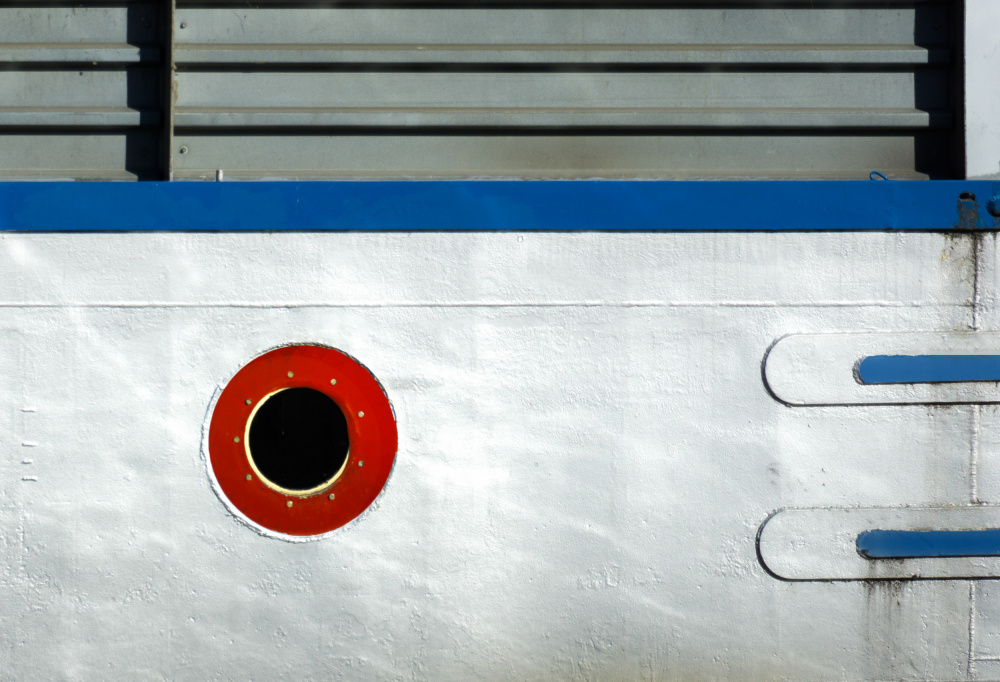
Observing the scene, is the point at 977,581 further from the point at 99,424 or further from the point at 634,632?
the point at 99,424

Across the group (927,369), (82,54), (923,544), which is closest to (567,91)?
(927,369)

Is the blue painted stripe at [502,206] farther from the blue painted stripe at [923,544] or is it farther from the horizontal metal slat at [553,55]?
the blue painted stripe at [923,544]

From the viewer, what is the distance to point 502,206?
1687mm

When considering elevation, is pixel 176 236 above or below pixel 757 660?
above

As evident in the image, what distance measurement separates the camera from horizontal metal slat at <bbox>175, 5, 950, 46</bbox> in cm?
179

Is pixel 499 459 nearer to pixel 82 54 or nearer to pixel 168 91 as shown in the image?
pixel 168 91

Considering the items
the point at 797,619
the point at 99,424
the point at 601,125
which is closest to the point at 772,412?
the point at 797,619

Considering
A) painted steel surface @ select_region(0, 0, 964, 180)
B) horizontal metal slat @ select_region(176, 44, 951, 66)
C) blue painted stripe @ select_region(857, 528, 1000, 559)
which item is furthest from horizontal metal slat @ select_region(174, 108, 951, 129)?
blue painted stripe @ select_region(857, 528, 1000, 559)

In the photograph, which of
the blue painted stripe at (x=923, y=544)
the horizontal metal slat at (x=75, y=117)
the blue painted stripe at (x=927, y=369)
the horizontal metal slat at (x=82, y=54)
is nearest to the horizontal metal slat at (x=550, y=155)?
the horizontal metal slat at (x=75, y=117)

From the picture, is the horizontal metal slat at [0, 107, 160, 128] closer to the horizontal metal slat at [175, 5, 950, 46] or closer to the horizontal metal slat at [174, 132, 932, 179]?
the horizontal metal slat at [174, 132, 932, 179]

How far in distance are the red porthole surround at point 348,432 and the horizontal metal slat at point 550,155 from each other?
0.47 meters

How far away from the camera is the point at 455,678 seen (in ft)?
5.71

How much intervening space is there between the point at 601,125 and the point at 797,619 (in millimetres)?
1272

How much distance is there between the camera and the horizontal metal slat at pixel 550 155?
1.79 m
